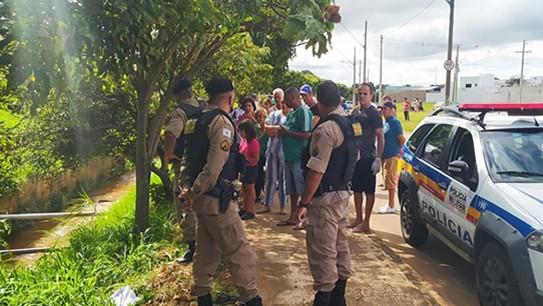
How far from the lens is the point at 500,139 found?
437 centimetres

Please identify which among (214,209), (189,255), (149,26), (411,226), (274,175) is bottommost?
(189,255)

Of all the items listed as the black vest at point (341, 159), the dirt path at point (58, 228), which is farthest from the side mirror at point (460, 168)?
the dirt path at point (58, 228)

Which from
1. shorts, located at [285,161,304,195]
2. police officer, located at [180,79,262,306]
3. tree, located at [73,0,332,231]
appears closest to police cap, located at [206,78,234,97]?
police officer, located at [180,79,262,306]

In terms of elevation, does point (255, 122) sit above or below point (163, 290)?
above

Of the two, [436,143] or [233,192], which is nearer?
[233,192]

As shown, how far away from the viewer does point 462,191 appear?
4348 millimetres

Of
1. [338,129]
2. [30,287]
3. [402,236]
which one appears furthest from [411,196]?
[30,287]

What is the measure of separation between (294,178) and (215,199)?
2826mm

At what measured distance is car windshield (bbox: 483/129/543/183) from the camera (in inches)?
157

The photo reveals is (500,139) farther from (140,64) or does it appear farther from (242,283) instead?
(140,64)

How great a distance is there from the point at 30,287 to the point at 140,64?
2.26m

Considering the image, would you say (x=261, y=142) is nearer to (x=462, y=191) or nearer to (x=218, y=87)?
(x=462, y=191)

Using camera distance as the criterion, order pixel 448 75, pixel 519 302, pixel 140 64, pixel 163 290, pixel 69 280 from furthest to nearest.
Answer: pixel 448 75, pixel 69 280, pixel 163 290, pixel 140 64, pixel 519 302

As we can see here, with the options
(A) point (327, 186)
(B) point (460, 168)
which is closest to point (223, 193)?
(A) point (327, 186)
